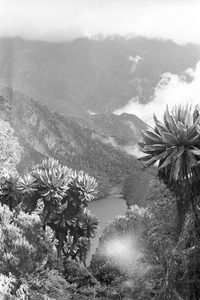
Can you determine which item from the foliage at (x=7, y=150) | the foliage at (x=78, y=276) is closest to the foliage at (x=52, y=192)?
the foliage at (x=78, y=276)

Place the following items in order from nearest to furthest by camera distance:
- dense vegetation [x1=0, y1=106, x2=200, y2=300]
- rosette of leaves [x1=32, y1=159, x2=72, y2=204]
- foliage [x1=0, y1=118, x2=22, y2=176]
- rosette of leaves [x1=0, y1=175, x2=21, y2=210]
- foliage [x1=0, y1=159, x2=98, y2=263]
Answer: dense vegetation [x1=0, y1=106, x2=200, y2=300], rosette of leaves [x1=32, y1=159, x2=72, y2=204], foliage [x1=0, y1=159, x2=98, y2=263], rosette of leaves [x1=0, y1=175, x2=21, y2=210], foliage [x1=0, y1=118, x2=22, y2=176]

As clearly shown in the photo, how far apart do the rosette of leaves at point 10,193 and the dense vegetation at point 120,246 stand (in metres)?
0.04

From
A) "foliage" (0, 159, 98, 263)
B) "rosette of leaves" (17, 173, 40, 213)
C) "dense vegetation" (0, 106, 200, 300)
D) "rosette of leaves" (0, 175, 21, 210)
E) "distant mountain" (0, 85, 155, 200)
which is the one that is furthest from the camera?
"distant mountain" (0, 85, 155, 200)

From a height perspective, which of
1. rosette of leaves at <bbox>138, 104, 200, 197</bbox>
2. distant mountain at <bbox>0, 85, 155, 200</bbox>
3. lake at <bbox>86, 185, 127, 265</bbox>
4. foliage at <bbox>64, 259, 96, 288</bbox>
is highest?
distant mountain at <bbox>0, 85, 155, 200</bbox>

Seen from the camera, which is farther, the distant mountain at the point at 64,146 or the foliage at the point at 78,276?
the distant mountain at the point at 64,146

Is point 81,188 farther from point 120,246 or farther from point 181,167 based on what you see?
point 120,246

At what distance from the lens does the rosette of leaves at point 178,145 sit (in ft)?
24.3

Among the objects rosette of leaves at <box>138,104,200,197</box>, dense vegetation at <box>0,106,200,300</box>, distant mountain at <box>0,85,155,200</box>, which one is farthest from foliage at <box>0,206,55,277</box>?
distant mountain at <box>0,85,155,200</box>

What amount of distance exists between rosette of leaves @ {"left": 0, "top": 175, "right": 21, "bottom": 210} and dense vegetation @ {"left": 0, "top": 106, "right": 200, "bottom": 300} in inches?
1.4

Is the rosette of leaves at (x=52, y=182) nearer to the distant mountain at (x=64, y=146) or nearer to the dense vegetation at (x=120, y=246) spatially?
the dense vegetation at (x=120, y=246)

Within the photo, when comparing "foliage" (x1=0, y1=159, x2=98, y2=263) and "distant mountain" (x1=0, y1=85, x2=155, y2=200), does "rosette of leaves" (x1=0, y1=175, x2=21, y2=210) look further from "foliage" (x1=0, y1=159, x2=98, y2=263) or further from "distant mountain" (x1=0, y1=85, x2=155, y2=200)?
"distant mountain" (x1=0, y1=85, x2=155, y2=200)

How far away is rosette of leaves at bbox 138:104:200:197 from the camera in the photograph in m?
7.42

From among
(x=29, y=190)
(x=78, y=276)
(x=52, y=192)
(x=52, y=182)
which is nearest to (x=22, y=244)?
(x=29, y=190)

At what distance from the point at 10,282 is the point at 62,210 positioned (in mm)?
3608
